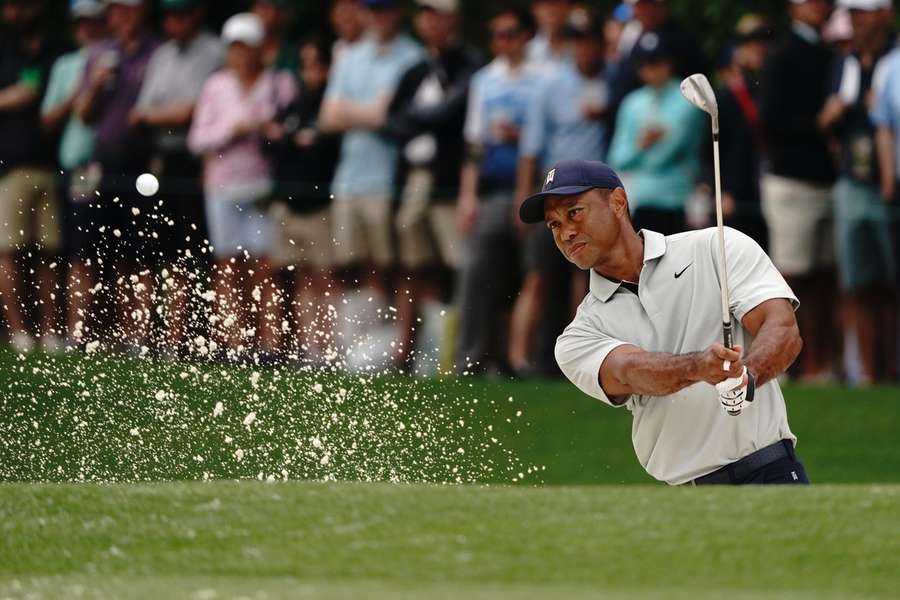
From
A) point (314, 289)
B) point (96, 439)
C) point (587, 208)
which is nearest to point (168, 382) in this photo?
A: point (96, 439)

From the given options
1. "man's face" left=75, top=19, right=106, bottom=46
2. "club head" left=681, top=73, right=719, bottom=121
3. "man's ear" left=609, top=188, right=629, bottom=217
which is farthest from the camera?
"man's face" left=75, top=19, right=106, bottom=46

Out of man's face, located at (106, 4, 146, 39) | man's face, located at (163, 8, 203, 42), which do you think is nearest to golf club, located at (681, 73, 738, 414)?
man's face, located at (163, 8, 203, 42)

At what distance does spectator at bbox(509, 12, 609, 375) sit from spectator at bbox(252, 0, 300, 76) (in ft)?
6.69

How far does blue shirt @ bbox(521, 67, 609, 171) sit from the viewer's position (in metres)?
11.7

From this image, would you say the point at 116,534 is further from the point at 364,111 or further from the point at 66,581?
the point at 364,111

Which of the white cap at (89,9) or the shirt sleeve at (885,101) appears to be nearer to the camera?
the shirt sleeve at (885,101)

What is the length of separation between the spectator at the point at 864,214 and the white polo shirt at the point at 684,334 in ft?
17.9

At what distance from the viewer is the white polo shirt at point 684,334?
19.7 ft

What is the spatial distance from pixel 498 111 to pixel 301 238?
5.03 feet

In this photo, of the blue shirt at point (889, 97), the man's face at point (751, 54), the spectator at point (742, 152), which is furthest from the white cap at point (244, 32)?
the blue shirt at point (889, 97)

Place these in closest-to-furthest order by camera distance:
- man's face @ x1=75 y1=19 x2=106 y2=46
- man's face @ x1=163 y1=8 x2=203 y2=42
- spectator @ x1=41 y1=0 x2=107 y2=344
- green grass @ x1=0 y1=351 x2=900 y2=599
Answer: green grass @ x1=0 y1=351 x2=900 y2=599 → spectator @ x1=41 y1=0 x2=107 y2=344 → man's face @ x1=163 y1=8 x2=203 y2=42 → man's face @ x1=75 y1=19 x2=106 y2=46

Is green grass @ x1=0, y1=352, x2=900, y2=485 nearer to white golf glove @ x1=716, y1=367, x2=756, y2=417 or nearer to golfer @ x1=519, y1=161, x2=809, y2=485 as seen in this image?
golfer @ x1=519, y1=161, x2=809, y2=485

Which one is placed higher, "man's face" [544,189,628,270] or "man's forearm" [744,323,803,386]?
"man's face" [544,189,628,270]

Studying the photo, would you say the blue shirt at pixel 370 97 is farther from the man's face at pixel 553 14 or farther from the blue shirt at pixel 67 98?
the blue shirt at pixel 67 98
